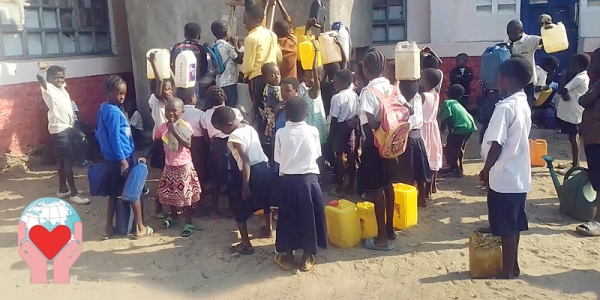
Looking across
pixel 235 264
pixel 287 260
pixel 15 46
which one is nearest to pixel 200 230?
pixel 235 264

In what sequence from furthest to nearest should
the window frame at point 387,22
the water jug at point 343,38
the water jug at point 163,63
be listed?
1. the window frame at point 387,22
2. the water jug at point 343,38
3. the water jug at point 163,63

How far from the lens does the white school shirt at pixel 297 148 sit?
3.98 m

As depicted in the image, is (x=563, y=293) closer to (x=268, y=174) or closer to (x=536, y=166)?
(x=268, y=174)

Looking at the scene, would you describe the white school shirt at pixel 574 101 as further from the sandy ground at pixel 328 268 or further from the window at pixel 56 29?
the window at pixel 56 29

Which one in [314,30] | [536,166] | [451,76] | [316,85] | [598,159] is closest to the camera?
[598,159]

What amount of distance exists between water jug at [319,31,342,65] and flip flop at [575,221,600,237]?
2.89 meters

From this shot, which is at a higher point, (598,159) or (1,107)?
(1,107)

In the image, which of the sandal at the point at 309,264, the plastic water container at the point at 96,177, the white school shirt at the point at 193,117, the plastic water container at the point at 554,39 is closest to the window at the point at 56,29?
the plastic water container at the point at 96,177

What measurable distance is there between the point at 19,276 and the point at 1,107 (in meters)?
3.42

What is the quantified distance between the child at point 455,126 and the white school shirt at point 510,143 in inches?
94.0

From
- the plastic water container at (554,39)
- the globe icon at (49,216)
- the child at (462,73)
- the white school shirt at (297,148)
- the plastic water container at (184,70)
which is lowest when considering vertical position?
the globe icon at (49,216)

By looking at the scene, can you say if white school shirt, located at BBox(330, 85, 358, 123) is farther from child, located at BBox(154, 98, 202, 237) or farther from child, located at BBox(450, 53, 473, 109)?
child, located at BBox(450, 53, 473, 109)

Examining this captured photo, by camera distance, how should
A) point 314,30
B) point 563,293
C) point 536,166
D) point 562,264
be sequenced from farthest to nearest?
point 314,30
point 536,166
point 562,264
point 563,293

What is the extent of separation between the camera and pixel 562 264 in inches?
164
